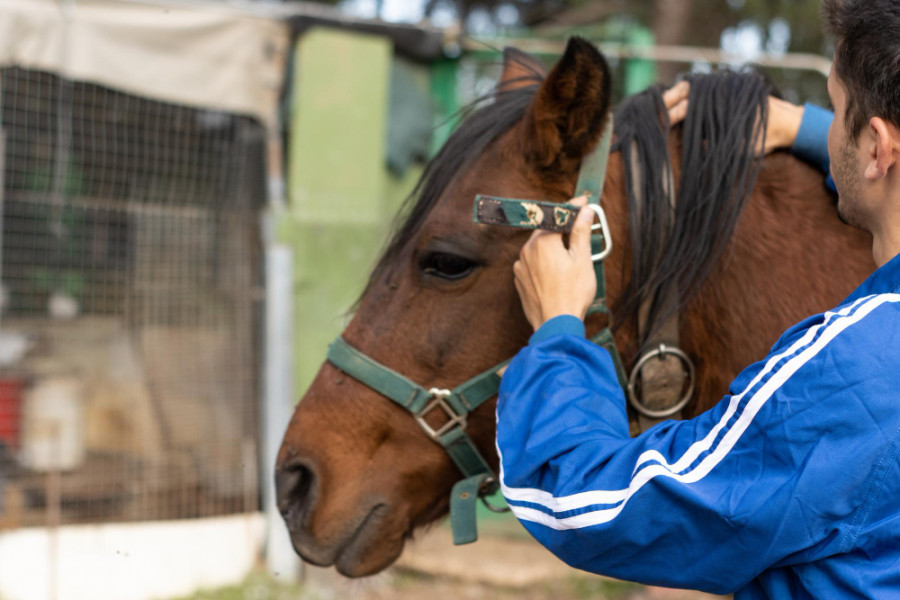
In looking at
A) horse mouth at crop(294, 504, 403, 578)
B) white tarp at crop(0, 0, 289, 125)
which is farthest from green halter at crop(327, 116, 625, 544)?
white tarp at crop(0, 0, 289, 125)

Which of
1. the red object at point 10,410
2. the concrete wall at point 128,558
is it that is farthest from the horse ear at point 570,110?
the red object at point 10,410

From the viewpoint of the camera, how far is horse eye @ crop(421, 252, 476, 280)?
5.67 feet

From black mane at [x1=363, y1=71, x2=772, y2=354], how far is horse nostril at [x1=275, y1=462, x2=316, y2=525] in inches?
21.0

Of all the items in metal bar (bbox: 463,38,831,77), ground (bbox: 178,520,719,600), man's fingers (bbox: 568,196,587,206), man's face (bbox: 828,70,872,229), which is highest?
metal bar (bbox: 463,38,831,77)

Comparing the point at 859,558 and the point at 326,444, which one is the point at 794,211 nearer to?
the point at 859,558

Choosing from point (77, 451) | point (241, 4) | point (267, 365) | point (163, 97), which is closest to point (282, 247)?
point (267, 365)

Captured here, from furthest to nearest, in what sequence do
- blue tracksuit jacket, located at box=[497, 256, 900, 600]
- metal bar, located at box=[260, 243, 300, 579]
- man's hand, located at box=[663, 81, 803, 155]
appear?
1. metal bar, located at box=[260, 243, 300, 579]
2. man's hand, located at box=[663, 81, 803, 155]
3. blue tracksuit jacket, located at box=[497, 256, 900, 600]

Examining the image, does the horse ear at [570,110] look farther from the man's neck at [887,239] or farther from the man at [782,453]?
the man's neck at [887,239]

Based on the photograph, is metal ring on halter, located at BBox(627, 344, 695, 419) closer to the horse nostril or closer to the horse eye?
the horse eye

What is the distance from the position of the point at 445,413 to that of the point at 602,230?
1.86 ft

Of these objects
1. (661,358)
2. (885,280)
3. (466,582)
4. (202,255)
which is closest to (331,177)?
(202,255)

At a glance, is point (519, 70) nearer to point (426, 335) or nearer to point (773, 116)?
point (773, 116)

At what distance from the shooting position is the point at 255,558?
15.7 ft

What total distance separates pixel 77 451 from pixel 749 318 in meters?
4.80
